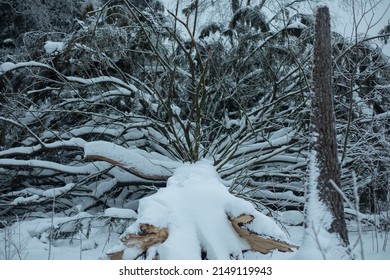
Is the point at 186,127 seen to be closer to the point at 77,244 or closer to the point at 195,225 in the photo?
the point at 77,244

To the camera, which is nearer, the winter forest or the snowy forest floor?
the winter forest

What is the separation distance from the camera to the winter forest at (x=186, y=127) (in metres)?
2.71

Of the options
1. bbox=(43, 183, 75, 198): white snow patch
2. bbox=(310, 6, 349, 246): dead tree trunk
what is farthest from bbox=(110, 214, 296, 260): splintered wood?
bbox=(43, 183, 75, 198): white snow patch

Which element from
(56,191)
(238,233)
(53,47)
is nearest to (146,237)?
(238,233)

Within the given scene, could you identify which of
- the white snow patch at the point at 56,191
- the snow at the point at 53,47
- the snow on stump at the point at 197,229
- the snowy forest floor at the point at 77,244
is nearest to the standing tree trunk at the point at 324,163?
the snow on stump at the point at 197,229

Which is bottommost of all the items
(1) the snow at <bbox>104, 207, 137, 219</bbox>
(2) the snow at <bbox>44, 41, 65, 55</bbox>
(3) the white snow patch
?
(1) the snow at <bbox>104, 207, 137, 219</bbox>

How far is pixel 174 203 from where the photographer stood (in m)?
2.59

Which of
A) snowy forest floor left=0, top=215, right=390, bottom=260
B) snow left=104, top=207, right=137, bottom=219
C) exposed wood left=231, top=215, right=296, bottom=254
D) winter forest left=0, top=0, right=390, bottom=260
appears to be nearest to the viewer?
exposed wood left=231, top=215, right=296, bottom=254

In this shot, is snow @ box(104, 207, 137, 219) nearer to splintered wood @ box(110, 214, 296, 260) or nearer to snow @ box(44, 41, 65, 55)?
splintered wood @ box(110, 214, 296, 260)

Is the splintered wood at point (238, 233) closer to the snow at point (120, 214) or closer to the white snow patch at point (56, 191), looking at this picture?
the snow at point (120, 214)

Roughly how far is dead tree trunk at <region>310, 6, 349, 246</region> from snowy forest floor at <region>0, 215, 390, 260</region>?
61cm

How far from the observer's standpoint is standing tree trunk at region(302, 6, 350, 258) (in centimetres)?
231
